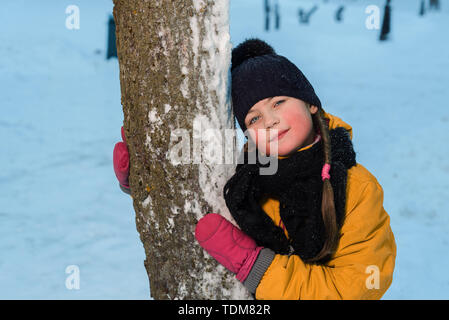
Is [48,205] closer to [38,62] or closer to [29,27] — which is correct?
[38,62]

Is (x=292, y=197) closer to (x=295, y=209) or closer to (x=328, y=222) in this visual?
(x=295, y=209)

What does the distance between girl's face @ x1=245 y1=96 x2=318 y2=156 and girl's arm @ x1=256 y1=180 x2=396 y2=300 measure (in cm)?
36

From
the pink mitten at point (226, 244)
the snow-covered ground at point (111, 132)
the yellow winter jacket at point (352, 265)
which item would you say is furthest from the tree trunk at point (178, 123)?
the snow-covered ground at point (111, 132)

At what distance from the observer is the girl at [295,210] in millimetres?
1782

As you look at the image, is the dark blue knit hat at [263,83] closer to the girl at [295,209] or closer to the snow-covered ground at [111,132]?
the girl at [295,209]

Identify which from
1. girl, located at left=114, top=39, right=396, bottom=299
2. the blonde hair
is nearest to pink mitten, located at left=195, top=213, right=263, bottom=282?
girl, located at left=114, top=39, right=396, bottom=299

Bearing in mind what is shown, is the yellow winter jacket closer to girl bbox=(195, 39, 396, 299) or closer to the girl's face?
girl bbox=(195, 39, 396, 299)

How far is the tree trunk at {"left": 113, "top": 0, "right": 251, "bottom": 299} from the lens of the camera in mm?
1756

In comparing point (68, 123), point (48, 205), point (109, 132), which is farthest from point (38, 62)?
point (48, 205)

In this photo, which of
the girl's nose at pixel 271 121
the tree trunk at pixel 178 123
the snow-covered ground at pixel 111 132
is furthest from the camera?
the snow-covered ground at pixel 111 132

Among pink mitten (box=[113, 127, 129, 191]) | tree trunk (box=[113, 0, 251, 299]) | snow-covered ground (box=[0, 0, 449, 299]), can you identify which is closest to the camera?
tree trunk (box=[113, 0, 251, 299])

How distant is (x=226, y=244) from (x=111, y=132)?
6.66 m

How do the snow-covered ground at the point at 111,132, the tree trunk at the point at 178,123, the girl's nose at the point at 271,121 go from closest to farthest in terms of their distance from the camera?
the tree trunk at the point at 178,123 < the girl's nose at the point at 271,121 < the snow-covered ground at the point at 111,132

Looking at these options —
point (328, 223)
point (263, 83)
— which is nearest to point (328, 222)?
point (328, 223)
